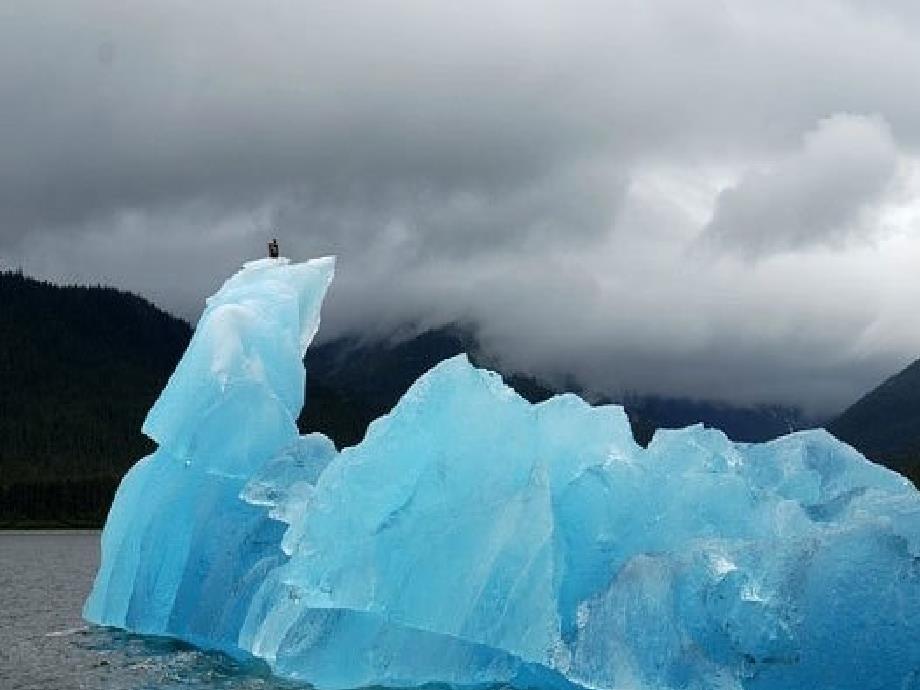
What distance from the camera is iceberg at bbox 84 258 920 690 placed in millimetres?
Answer: 16656

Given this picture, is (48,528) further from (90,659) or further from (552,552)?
(552,552)

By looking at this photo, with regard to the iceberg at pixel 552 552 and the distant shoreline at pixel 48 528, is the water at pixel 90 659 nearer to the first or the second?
the iceberg at pixel 552 552

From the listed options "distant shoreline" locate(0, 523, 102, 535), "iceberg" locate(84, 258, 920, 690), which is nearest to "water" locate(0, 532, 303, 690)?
"iceberg" locate(84, 258, 920, 690)

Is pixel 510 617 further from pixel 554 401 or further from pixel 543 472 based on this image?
pixel 554 401

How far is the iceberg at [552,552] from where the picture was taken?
16.7 meters

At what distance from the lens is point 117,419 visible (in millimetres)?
197125

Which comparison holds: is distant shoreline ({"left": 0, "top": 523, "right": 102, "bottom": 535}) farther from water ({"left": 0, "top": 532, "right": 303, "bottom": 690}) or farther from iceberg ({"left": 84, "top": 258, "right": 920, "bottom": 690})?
iceberg ({"left": 84, "top": 258, "right": 920, "bottom": 690})

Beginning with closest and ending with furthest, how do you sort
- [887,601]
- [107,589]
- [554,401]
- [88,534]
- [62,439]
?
[887,601] < [554,401] < [107,589] < [88,534] < [62,439]

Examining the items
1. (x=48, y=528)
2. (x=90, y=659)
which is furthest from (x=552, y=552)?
(x=48, y=528)

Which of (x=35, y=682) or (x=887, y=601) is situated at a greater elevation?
(x=887, y=601)

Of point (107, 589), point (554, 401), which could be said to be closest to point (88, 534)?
point (107, 589)

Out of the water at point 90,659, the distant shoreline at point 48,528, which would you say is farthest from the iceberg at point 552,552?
the distant shoreline at point 48,528

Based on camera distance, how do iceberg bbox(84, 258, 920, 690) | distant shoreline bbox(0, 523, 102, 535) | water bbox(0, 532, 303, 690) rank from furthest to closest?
1. distant shoreline bbox(0, 523, 102, 535)
2. water bbox(0, 532, 303, 690)
3. iceberg bbox(84, 258, 920, 690)

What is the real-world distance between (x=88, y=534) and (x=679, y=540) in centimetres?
11777
